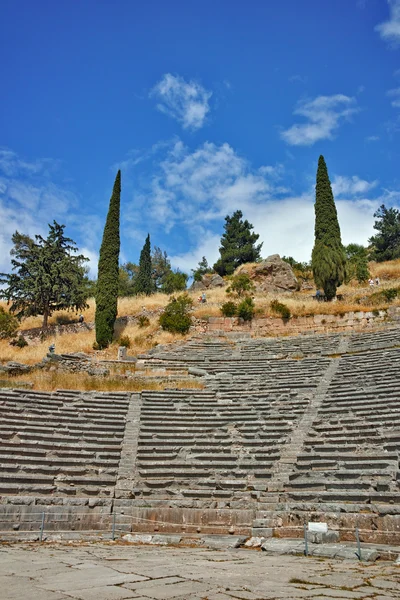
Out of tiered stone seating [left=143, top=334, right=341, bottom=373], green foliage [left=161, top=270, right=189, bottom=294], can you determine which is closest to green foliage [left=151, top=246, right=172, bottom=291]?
green foliage [left=161, top=270, right=189, bottom=294]

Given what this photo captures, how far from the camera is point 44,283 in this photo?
34.2 meters

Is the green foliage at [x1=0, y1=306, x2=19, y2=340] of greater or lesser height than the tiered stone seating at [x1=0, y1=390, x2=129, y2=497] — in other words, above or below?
above

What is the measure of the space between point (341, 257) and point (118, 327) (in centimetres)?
1771

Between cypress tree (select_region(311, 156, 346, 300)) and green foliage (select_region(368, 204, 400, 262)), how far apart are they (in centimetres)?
2187

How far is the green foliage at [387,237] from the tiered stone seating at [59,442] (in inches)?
1885

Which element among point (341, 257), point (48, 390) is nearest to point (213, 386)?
point (48, 390)

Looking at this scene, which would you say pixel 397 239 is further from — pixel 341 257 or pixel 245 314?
pixel 245 314

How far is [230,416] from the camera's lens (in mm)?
15188

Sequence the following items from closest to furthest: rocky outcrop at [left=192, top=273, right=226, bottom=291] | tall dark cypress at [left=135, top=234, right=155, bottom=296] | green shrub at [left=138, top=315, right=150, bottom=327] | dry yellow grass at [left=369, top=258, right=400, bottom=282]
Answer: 1. green shrub at [left=138, top=315, right=150, bottom=327]
2. dry yellow grass at [left=369, top=258, right=400, bottom=282]
3. rocky outcrop at [left=192, top=273, right=226, bottom=291]
4. tall dark cypress at [left=135, top=234, right=155, bottom=296]

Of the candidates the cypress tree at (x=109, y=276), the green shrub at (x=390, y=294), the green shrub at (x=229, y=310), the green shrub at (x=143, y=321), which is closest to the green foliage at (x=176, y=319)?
the green shrub at (x=143, y=321)

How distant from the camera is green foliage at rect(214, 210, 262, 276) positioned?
182ft

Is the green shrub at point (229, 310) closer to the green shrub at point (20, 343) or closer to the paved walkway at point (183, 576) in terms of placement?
the green shrub at point (20, 343)

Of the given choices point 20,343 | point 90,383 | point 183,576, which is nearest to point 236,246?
point 20,343

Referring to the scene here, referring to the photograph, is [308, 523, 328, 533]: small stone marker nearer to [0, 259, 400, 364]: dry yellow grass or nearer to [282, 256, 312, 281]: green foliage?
[0, 259, 400, 364]: dry yellow grass
